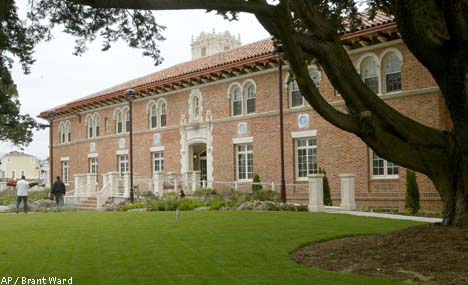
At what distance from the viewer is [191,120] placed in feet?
105

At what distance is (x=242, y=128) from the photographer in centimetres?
2872

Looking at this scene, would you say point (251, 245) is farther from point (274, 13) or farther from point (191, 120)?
point (191, 120)

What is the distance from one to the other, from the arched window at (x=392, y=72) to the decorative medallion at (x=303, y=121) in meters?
4.22

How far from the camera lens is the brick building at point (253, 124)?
2194cm

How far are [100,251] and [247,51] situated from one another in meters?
21.2

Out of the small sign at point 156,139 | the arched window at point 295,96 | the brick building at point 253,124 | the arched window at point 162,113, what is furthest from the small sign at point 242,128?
the small sign at point 156,139

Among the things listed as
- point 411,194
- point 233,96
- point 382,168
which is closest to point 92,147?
point 233,96

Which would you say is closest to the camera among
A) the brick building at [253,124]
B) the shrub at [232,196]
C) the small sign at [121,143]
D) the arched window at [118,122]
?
the brick building at [253,124]

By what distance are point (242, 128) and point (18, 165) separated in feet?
307

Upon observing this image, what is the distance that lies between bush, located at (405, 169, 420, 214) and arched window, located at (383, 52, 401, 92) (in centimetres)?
394

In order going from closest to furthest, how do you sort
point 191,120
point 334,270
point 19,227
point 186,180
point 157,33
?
1. point 334,270
2. point 157,33
3. point 19,227
4. point 186,180
5. point 191,120

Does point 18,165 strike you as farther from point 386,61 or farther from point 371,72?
point 386,61

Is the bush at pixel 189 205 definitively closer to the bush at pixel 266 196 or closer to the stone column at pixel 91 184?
the bush at pixel 266 196

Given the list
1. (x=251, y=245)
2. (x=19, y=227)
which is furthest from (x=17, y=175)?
(x=251, y=245)
